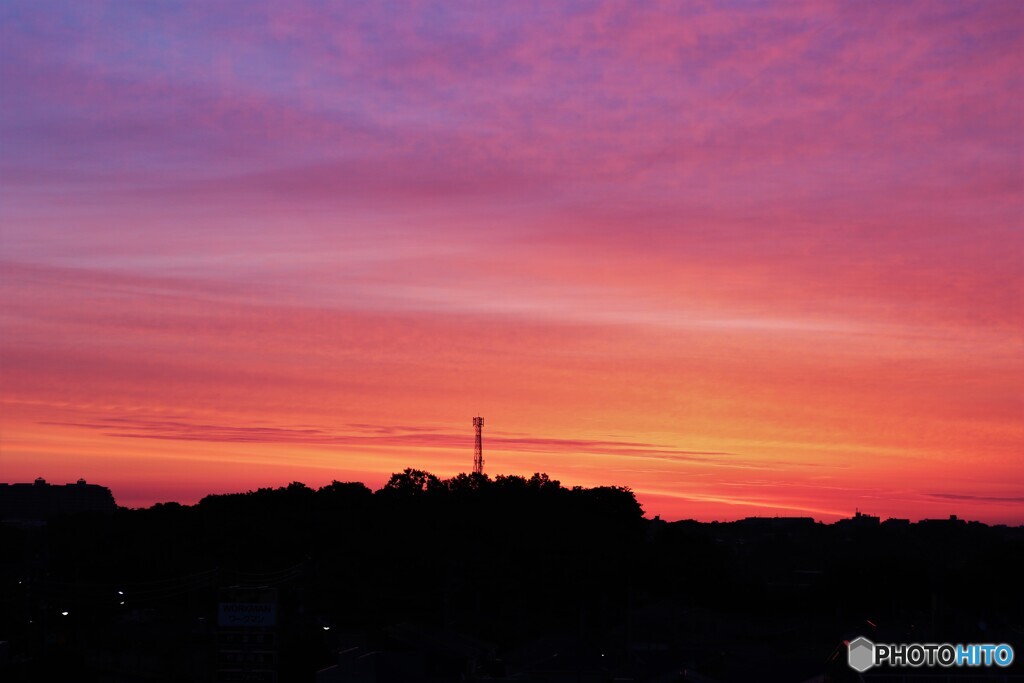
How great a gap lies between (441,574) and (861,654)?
11308 cm

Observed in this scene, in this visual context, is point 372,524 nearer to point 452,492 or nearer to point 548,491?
point 452,492

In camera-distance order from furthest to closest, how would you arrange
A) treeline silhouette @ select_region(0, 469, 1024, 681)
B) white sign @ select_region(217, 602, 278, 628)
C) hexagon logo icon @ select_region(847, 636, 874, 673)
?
treeline silhouette @ select_region(0, 469, 1024, 681) < white sign @ select_region(217, 602, 278, 628) < hexagon logo icon @ select_region(847, 636, 874, 673)

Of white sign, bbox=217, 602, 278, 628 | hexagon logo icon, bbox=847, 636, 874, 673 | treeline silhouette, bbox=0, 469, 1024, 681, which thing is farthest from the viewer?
treeline silhouette, bbox=0, 469, 1024, 681

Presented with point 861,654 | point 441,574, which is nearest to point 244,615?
point 861,654

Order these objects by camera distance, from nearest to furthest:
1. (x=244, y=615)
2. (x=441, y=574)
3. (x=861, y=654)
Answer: (x=861, y=654)
(x=244, y=615)
(x=441, y=574)

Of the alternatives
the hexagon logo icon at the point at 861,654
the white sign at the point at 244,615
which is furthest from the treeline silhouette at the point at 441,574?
the hexagon logo icon at the point at 861,654

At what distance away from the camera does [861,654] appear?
140 ft

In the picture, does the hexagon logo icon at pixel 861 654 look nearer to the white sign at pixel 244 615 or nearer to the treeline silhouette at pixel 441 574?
the white sign at pixel 244 615

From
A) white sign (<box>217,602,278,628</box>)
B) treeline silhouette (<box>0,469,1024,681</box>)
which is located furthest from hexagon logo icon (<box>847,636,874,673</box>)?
treeline silhouette (<box>0,469,1024,681</box>)

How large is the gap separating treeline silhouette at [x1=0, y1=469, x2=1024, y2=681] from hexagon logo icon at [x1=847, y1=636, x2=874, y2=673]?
190ft

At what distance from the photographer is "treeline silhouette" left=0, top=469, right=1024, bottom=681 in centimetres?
12150

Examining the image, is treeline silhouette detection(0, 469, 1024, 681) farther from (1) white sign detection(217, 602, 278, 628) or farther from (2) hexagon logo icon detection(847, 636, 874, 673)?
(2) hexagon logo icon detection(847, 636, 874, 673)

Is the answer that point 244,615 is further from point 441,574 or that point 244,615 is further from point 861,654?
point 441,574

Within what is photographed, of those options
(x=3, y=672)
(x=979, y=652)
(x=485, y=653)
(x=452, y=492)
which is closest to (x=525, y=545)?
(x=452, y=492)
